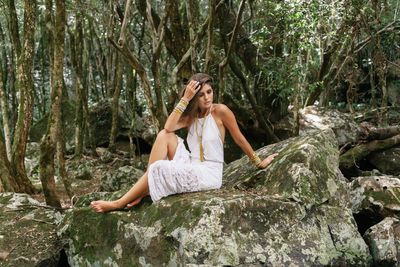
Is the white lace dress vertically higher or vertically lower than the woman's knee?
lower

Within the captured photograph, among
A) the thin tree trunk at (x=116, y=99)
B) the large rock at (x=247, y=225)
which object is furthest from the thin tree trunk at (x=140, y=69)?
A: the thin tree trunk at (x=116, y=99)

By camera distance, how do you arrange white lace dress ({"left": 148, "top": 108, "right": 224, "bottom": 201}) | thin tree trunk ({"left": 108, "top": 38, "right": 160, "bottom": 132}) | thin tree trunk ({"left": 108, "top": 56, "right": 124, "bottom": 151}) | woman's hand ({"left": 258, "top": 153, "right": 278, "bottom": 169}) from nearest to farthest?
1. white lace dress ({"left": 148, "top": 108, "right": 224, "bottom": 201})
2. woman's hand ({"left": 258, "top": 153, "right": 278, "bottom": 169})
3. thin tree trunk ({"left": 108, "top": 38, "right": 160, "bottom": 132})
4. thin tree trunk ({"left": 108, "top": 56, "right": 124, "bottom": 151})

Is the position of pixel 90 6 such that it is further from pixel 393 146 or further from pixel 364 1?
pixel 393 146

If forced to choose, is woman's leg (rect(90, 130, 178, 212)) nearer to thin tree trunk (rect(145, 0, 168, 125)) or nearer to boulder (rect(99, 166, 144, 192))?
thin tree trunk (rect(145, 0, 168, 125))

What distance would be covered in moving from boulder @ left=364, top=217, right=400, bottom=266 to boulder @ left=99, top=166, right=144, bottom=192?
398 cm

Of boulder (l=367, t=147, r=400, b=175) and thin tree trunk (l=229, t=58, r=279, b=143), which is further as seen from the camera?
thin tree trunk (l=229, t=58, r=279, b=143)

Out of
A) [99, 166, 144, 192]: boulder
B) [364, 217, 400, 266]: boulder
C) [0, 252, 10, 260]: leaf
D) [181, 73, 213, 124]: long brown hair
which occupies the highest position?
[181, 73, 213, 124]: long brown hair

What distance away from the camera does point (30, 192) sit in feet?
21.2

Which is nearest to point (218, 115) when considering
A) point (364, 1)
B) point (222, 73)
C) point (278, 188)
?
point (278, 188)

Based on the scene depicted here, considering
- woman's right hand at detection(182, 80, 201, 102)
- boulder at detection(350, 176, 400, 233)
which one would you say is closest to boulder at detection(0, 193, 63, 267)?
woman's right hand at detection(182, 80, 201, 102)

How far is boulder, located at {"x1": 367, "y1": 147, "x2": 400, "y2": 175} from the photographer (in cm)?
707

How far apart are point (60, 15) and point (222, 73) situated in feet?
10.4

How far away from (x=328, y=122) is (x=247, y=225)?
7062mm

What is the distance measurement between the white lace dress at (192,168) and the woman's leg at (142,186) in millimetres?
76
